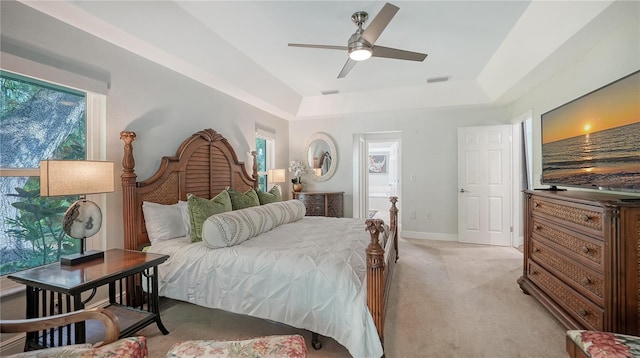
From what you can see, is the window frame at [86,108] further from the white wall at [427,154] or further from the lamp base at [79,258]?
the white wall at [427,154]

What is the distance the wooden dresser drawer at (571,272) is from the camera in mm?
1786

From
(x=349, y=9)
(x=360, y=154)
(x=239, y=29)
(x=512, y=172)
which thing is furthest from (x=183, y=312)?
(x=512, y=172)

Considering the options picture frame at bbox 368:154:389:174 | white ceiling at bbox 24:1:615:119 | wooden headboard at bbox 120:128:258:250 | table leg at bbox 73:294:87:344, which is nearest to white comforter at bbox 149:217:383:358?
wooden headboard at bbox 120:128:258:250

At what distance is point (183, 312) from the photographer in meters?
2.46

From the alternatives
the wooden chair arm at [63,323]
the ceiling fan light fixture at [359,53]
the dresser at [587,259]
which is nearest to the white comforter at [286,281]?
the wooden chair arm at [63,323]

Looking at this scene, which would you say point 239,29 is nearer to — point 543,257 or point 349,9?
point 349,9

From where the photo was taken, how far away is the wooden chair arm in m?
→ 1.17

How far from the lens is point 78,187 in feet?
5.80

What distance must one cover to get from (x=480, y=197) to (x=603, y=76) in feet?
8.55

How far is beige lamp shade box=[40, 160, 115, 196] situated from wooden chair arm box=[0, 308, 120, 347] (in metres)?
0.78

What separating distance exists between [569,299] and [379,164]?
7.36 metres

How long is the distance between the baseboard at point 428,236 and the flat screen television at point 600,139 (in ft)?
7.83

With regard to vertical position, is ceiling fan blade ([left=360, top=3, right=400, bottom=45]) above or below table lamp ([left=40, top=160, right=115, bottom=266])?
above

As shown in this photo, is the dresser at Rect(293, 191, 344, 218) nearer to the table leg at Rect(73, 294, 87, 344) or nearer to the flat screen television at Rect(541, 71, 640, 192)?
the flat screen television at Rect(541, 71, 640, 192)
